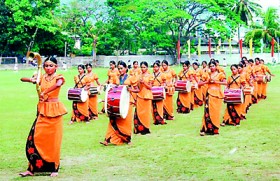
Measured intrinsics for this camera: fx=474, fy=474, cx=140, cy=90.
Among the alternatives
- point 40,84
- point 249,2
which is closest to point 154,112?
point 40,84

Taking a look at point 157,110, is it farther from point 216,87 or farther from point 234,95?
point 216,87

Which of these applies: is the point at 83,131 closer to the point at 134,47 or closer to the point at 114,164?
the point at 114,164

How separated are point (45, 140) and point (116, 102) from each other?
7.13ft

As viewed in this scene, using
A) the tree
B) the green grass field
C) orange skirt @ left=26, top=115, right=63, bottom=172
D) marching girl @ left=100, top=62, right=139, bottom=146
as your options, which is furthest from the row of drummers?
the tree

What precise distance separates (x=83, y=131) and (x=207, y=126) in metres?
2.77

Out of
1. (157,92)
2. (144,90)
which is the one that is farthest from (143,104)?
(157,92)

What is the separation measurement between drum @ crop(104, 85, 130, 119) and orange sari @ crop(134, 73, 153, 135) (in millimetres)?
1216

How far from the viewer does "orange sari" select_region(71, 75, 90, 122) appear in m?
12.1

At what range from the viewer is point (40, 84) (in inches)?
264

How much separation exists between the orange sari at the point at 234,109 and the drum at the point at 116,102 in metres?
3.61

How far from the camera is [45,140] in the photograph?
6531mm

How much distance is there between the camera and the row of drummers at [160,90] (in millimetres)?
8766

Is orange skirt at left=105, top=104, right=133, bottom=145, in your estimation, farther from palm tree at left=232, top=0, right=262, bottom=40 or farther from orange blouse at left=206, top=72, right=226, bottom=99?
palm tree at left=232, top=0, right=262, bottom=40

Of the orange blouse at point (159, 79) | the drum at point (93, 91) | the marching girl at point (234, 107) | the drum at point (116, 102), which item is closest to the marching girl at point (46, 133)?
the drum at point (116, 102)
